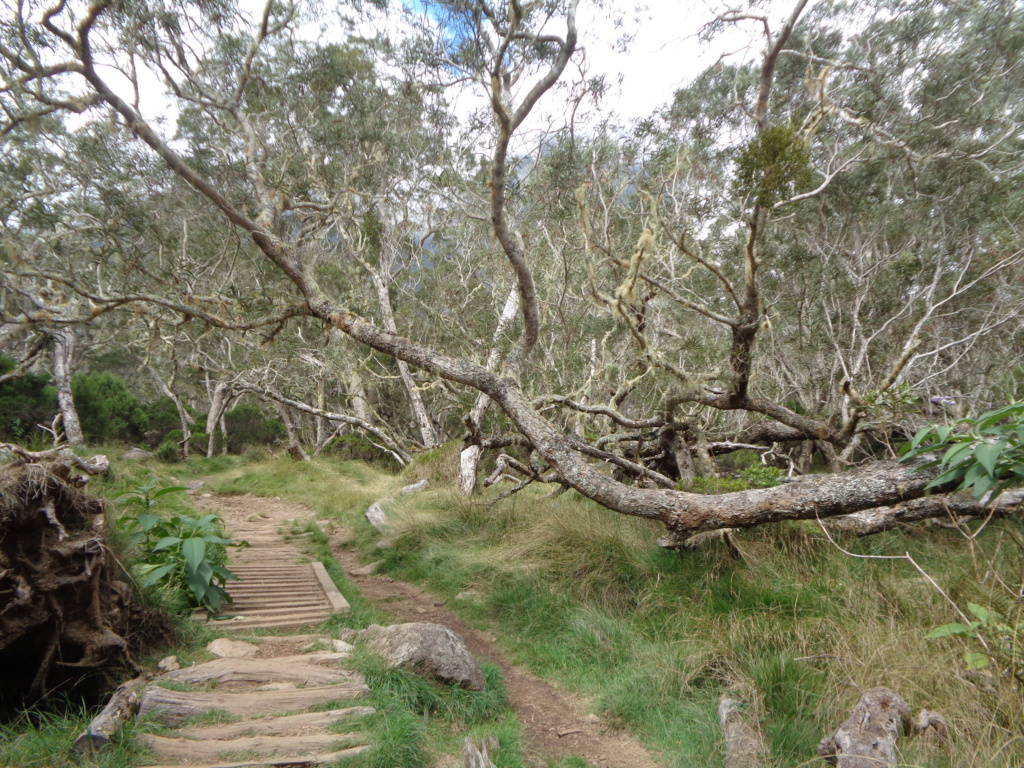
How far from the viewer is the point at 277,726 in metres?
3.13

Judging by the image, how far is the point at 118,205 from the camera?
12461 mm

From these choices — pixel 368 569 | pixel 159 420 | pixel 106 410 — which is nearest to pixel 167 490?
pixel 368 569

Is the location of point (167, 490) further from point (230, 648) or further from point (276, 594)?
point (230, 648)

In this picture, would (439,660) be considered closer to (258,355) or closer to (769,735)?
(769,735)

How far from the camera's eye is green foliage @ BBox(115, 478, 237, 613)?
4562 millimetres

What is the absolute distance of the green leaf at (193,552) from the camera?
4539 mm

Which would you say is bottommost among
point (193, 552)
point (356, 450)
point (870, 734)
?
point (356, 450)

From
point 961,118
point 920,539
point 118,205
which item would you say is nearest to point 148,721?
point 920,539

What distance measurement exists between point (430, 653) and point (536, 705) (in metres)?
0.83

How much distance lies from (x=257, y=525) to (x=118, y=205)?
799 cm

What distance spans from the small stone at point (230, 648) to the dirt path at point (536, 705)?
160cm

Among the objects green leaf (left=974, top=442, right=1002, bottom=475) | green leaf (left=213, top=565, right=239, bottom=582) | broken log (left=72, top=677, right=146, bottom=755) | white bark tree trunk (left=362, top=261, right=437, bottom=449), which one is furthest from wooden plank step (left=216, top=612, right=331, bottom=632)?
white bark tree trunk (left=362, top=261, right=437, bottom=449)

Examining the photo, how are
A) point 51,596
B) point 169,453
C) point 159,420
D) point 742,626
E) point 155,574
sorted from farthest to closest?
point 159,420, point 169,453, point 155,574, point 742,626, point 51,596

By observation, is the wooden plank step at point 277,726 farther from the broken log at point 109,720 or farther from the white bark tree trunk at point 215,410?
the white bark tree trunk at point 215,410
